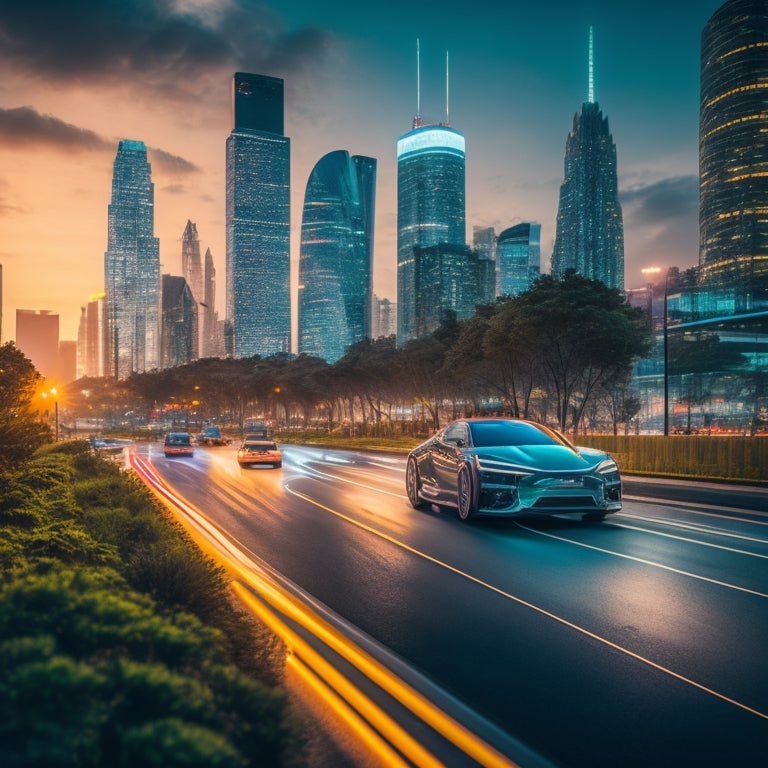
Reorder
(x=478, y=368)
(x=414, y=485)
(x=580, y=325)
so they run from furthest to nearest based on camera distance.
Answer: (x=478, y=368), (x=580, y=325), (x=414, y=485)

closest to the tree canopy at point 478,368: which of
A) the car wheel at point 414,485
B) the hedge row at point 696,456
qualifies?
the hedge row at point 696,456

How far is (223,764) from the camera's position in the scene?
2670 mm

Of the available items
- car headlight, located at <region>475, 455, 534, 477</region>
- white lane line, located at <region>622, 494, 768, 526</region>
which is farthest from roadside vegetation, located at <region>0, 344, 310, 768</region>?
white lane line, located at <region>622, 494, 768, 526</region>

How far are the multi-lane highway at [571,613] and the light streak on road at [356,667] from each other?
0.23m

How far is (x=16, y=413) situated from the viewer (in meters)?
14.3

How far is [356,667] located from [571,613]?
97.6 inches

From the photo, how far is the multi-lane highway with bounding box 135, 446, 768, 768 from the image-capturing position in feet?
15.4

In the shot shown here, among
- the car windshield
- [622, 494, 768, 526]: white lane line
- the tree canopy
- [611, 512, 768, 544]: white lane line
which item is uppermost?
the tree canopy

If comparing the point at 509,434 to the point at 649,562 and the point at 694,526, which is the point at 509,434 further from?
the point at 649,562

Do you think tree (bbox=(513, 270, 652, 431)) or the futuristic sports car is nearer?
the futuristic sports car

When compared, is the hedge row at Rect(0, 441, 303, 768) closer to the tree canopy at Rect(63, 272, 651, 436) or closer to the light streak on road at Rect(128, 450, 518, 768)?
the light streak on road at Rect(128, 450, 518, 768)

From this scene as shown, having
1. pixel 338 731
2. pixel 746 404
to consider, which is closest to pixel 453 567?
pixel 338 731

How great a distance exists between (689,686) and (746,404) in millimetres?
74623

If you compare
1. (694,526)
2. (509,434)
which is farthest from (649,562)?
(509,434)
